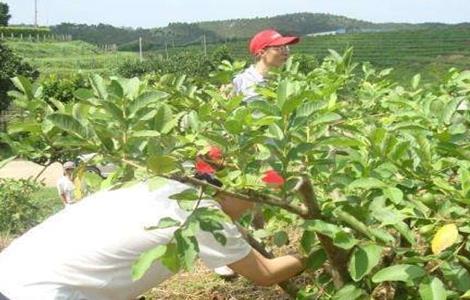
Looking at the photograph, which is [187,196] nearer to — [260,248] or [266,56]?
[260,248]

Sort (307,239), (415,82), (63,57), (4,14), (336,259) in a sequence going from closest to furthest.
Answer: (307,239)
(336,259)
(415,82)
(63,57)
(4,14)

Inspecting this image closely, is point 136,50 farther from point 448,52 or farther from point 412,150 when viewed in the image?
point 412,150

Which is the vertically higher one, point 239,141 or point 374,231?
point 239,141

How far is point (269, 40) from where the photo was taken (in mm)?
3826

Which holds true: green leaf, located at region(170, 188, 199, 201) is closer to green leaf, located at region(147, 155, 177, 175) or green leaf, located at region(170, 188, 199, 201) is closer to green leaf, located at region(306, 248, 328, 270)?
green leaf, located at region(147, 155, 177, 175)

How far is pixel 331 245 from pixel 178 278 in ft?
5.11

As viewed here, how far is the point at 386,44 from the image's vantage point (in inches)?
2133

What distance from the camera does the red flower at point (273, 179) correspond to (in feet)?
5.09

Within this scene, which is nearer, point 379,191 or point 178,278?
point 379,191

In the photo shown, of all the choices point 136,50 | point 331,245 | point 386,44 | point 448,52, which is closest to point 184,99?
point 331,245

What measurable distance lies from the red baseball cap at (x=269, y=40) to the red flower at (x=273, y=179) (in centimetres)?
229

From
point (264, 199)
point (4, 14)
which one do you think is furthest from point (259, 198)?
point (4, 14)

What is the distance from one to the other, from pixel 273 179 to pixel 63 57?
5327cm

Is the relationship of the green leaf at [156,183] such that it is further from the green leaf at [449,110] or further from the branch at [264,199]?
the green leaf at [449,110]
